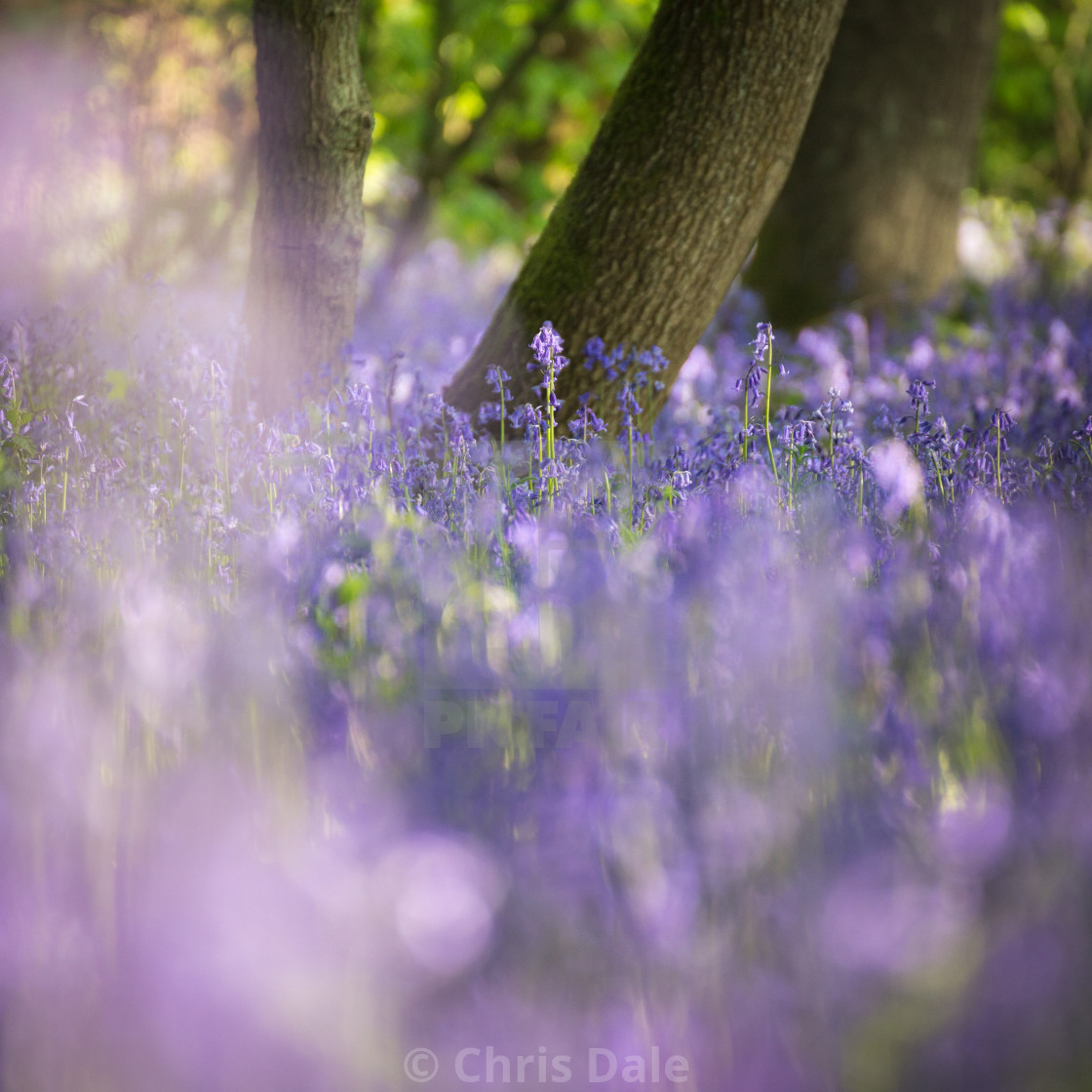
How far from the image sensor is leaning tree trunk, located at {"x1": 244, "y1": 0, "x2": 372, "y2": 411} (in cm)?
305

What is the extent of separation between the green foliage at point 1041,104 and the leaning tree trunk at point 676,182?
6.03m

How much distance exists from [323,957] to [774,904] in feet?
1.98

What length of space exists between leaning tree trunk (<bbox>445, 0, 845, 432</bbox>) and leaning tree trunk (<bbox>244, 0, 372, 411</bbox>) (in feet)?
1.94

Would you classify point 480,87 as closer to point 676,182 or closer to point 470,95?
point 470,95

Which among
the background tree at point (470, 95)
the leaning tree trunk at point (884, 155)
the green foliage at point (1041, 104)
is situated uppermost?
the green foliage at point (1041, 104)

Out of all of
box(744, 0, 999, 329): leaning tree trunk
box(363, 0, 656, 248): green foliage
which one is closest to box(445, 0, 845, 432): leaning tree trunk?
box(744, 0, 999, 329): leaning tree trunk

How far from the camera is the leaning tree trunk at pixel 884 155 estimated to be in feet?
17.1

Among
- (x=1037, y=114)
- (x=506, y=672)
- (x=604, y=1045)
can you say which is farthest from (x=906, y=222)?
(x=1037, y=114)

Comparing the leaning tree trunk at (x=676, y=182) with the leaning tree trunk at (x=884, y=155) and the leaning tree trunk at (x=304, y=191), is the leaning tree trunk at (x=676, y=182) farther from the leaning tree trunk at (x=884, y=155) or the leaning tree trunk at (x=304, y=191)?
the leaning tree trunk at (x=884, y=155)

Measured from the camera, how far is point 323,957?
122 centimetres

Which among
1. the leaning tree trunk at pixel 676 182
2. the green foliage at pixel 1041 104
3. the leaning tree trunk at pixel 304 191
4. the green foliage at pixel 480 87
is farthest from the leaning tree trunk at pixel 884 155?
the green foliage at pixel 1041 104

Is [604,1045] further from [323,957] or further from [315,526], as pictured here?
[315,526]

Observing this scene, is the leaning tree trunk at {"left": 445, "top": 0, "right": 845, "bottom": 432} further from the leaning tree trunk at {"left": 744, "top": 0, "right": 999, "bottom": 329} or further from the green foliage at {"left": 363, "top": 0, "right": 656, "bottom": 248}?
the green foliage at {"left": 363, "top": 0, "right": 656, "bottom": 248}

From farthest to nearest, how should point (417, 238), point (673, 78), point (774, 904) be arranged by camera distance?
1. point (417, 238)
2. point (673, 78)
3. point (774, 904)
